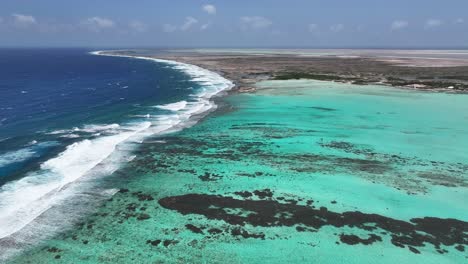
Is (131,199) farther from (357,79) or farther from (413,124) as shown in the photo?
(357,79)

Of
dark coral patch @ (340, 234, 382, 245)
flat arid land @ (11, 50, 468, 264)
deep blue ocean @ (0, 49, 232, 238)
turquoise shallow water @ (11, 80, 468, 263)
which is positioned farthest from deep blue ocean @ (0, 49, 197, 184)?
dark coral patch @ (340, 234, 382, 245)

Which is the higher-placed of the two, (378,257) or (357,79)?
(357,79)

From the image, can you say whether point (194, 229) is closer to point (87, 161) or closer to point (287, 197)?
point (287, 197)

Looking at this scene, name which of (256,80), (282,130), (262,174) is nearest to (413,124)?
(282,130)

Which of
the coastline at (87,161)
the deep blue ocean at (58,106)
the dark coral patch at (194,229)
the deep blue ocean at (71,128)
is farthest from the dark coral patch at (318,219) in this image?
the deep blue ocean at (58,106)

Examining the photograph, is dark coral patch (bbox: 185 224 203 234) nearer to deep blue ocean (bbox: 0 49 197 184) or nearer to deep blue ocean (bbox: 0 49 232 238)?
deep blue ocean (bbox: 0 49 232 238)
